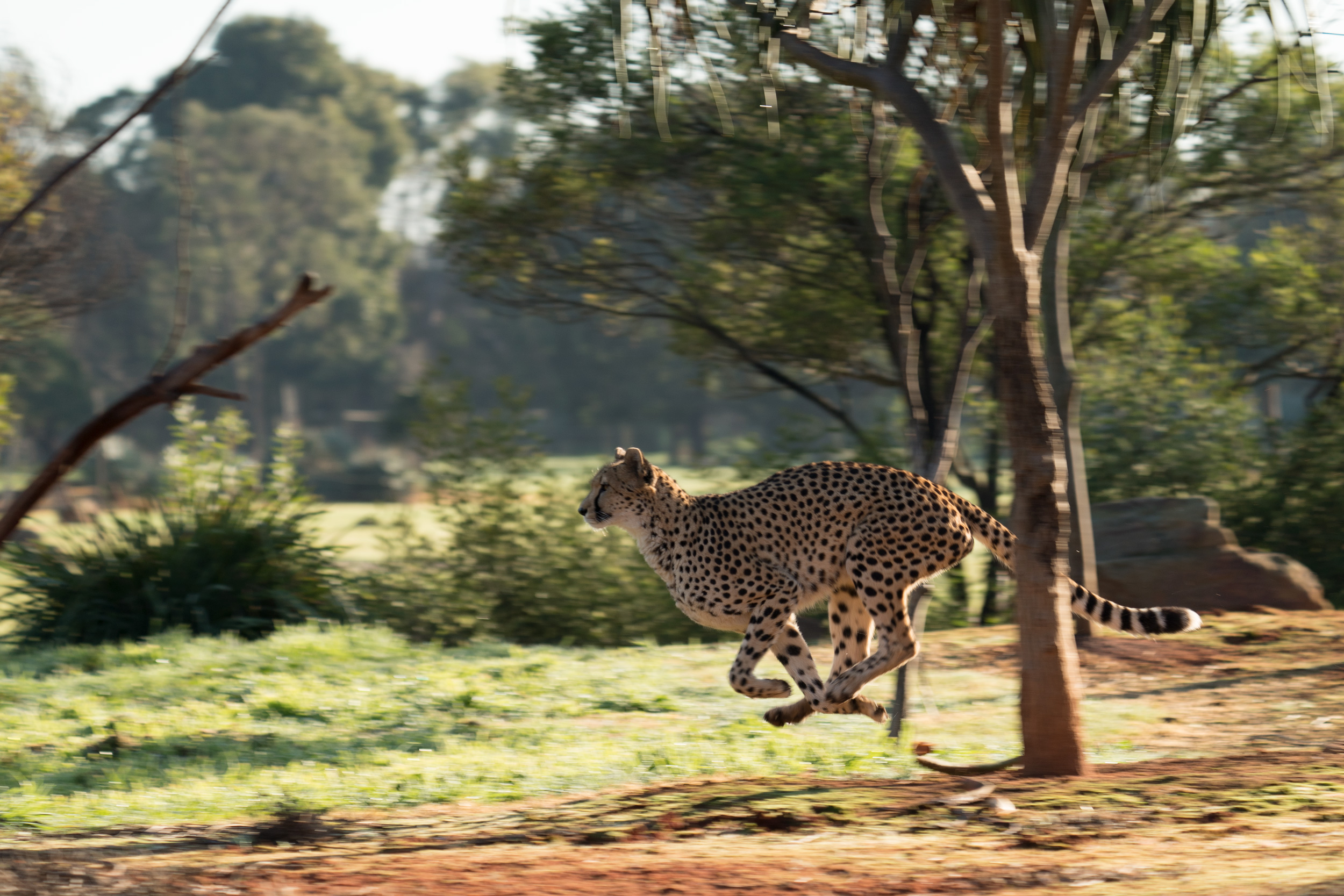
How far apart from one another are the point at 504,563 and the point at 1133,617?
759cm

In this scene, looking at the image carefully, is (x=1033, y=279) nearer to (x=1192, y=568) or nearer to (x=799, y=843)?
(x=799, y=843)

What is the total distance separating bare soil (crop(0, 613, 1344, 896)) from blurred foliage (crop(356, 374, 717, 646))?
6502 mm

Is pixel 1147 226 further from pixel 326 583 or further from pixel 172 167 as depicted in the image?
pixel 172 167

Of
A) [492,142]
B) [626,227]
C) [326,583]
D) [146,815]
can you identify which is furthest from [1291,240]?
[492,142]

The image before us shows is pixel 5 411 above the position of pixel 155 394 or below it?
above

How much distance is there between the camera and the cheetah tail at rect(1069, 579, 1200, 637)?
5816 millimetres

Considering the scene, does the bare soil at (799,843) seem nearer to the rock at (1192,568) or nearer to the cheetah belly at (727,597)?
the cheetah belly at (727,597)

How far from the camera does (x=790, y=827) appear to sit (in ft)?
16.8

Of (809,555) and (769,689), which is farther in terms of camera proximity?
(809,555)

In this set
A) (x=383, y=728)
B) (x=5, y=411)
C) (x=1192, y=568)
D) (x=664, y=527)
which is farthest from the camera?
(x=5, y=411)

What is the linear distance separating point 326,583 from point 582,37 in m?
5.74

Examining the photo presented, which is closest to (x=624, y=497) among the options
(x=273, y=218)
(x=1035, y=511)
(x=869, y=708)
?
(x=869, y=708)

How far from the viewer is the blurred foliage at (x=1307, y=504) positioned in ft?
43.0

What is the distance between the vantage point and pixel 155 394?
10.8 feet
